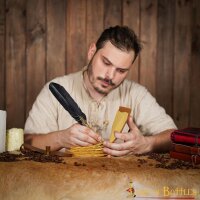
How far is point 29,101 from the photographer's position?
11.0 feet

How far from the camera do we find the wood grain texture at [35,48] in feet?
10.8

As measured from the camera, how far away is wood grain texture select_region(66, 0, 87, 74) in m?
3.33

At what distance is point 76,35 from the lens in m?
3.35

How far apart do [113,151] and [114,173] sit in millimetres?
308

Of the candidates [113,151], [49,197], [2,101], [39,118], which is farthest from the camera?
[2,101]

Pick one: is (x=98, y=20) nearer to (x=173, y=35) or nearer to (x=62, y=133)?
(x=173, y=35)

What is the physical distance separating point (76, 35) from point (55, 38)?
6.4 inches

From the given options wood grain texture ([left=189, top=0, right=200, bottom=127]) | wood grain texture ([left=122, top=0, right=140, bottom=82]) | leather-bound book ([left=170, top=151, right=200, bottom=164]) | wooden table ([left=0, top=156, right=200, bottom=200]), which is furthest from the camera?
wood grain texture ([left=189, top=0, right=200, bottom=127])

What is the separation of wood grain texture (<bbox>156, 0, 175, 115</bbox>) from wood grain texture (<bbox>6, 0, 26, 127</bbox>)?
1066mm

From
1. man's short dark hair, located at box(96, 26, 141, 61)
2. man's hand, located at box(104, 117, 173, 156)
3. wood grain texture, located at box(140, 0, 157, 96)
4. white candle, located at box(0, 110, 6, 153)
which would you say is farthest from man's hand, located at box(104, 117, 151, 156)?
wood grain texture, located at box(140, 0, 157, 96)

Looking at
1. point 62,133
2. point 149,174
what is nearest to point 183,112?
point 62,133

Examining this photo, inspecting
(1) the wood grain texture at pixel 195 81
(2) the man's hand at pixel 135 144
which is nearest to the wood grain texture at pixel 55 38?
(1) the wood grain texture at pixel 195 81

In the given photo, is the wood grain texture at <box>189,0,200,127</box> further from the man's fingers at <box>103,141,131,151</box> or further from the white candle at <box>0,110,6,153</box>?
the white candle at <box>0,110,6,153</box>

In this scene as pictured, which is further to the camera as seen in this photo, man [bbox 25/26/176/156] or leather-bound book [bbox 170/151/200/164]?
man [bbox 25/26/176/156]
